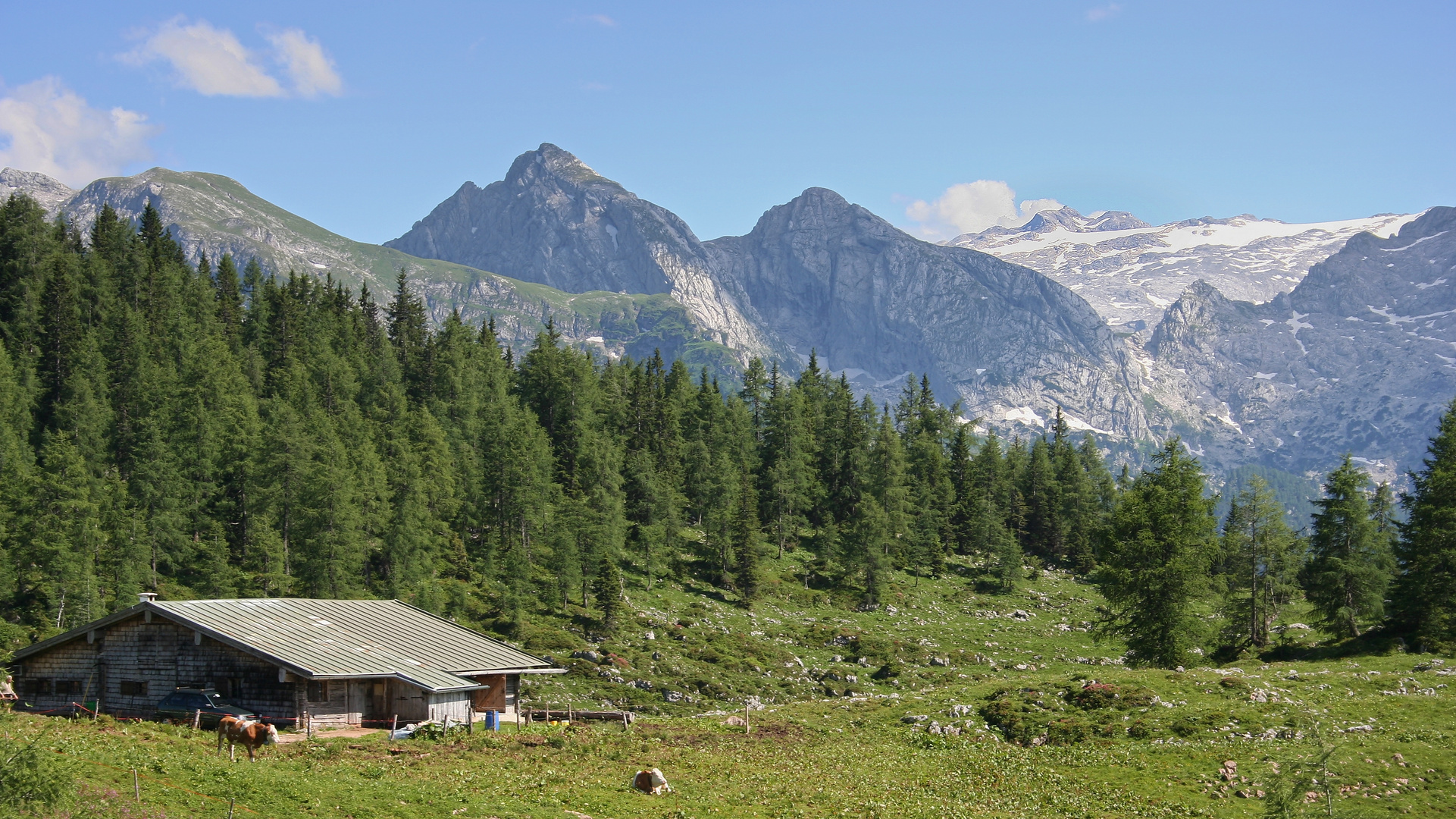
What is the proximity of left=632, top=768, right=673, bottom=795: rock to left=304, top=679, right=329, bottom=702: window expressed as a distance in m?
14.1

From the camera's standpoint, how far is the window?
35.0 metres

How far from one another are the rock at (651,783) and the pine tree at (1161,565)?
37.3 meters

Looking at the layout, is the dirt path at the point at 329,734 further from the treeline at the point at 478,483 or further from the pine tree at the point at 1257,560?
the pine tree at the point at 1257,560

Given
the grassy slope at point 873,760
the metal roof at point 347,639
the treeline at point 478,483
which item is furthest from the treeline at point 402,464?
the grassy slope at point 873,760

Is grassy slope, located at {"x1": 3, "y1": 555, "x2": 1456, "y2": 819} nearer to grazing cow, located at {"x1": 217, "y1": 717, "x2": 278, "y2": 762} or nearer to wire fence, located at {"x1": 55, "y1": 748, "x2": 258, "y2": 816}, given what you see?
wire fence, located at {"x1": 55, "y1": 748, "x2": 258, "y2": 816}

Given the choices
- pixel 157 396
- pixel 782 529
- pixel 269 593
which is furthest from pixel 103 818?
pixel 782 529

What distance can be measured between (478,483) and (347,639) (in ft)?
183

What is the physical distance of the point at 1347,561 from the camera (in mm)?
63719

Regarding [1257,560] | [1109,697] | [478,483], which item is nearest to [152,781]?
Answer: [1109,697]

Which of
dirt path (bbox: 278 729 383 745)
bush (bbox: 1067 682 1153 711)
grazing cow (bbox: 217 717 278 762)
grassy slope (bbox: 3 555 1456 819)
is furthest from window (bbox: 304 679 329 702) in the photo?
bush (bbox: 1067 682 1153 711)

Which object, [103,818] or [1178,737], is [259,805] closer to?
[103,818]

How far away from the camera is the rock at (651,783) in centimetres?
2770

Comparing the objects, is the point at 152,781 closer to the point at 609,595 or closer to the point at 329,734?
the point at 329,734

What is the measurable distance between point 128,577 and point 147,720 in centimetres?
3861
